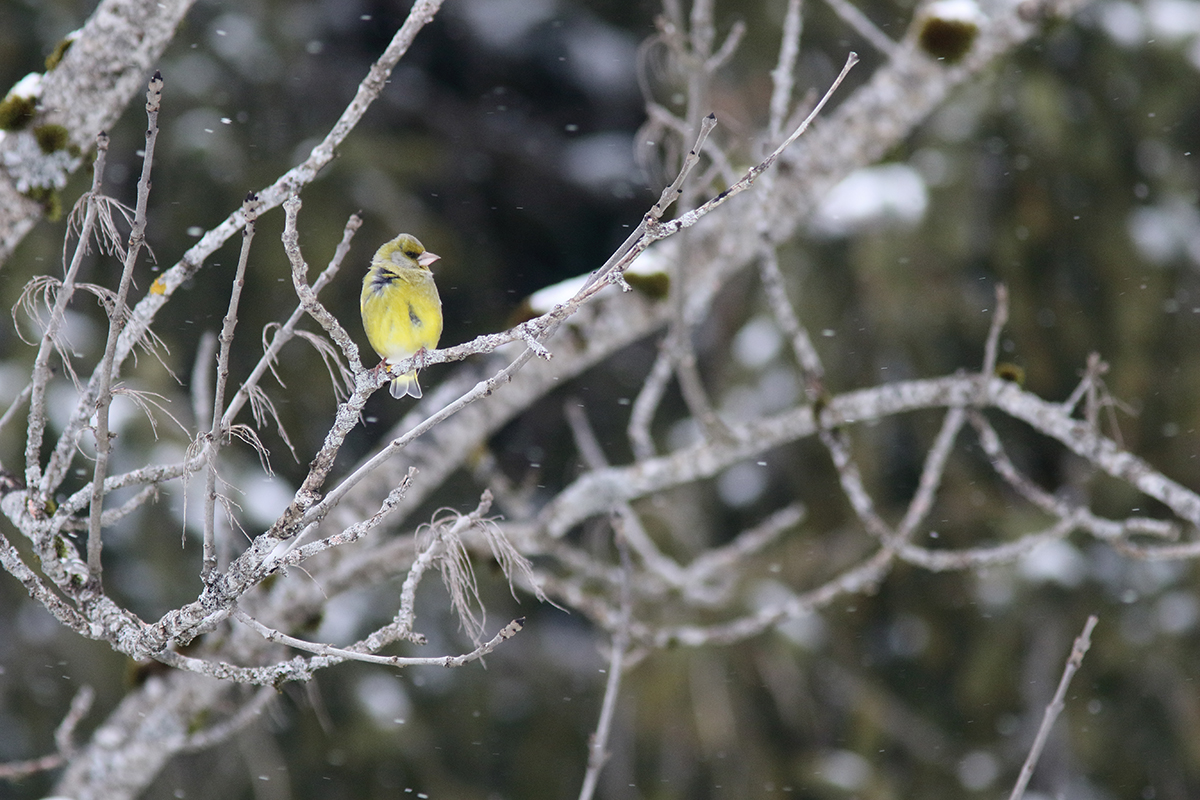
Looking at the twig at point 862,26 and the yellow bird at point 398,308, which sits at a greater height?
the twig at point 862,26

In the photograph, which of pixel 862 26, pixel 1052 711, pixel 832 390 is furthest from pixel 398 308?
pixel 832 390

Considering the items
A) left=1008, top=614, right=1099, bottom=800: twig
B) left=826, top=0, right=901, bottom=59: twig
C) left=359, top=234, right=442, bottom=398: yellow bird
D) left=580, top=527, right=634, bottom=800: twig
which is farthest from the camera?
left=826, top=0, right=901, bottom=59: twig

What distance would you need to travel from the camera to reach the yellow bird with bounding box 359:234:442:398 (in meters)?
2.39

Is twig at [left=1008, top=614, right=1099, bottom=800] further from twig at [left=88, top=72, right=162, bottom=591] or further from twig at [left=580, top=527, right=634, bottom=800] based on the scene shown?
twig at [left=88, top=72, right=162, bottom=591]

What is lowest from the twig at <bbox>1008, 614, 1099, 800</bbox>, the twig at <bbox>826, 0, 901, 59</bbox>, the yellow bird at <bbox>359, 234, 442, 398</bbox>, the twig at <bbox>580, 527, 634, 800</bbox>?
the twig at <bbox>1008, 614, 1099, 800</bbox>

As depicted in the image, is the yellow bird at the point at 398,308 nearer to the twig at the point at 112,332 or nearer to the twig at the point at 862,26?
the twig at the point at 112,332

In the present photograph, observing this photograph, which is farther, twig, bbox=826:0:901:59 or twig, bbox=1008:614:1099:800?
twig, bbox=826:0:901:59

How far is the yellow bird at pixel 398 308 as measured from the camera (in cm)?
239

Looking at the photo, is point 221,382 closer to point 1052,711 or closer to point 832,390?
point 1052,711

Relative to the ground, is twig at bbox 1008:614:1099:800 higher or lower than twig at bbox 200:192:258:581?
lower

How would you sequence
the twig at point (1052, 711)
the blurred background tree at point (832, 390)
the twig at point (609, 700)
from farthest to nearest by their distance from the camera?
the blurred background tree at point (832, 390) → the twig at point (609, 700) → the twig at point (1052, 711)

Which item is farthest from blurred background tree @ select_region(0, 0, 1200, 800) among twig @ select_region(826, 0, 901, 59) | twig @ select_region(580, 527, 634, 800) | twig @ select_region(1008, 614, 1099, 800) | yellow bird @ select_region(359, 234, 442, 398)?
twig @ select_region(1008, 614, 1099, 800)

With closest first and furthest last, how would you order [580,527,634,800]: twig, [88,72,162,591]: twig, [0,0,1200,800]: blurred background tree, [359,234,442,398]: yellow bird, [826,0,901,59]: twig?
1. [88,72,162,591]: twig
2. [580,527,634,800]: twig
3. [359,234,442,398]: yellow bird
4. [826,0,901,59]: twig
5. [0,0,1200,800]: blurred background tree

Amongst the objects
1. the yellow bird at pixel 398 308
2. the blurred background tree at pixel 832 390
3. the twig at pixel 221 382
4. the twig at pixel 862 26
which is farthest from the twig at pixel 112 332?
the blurred background tree at pixel 832 390
